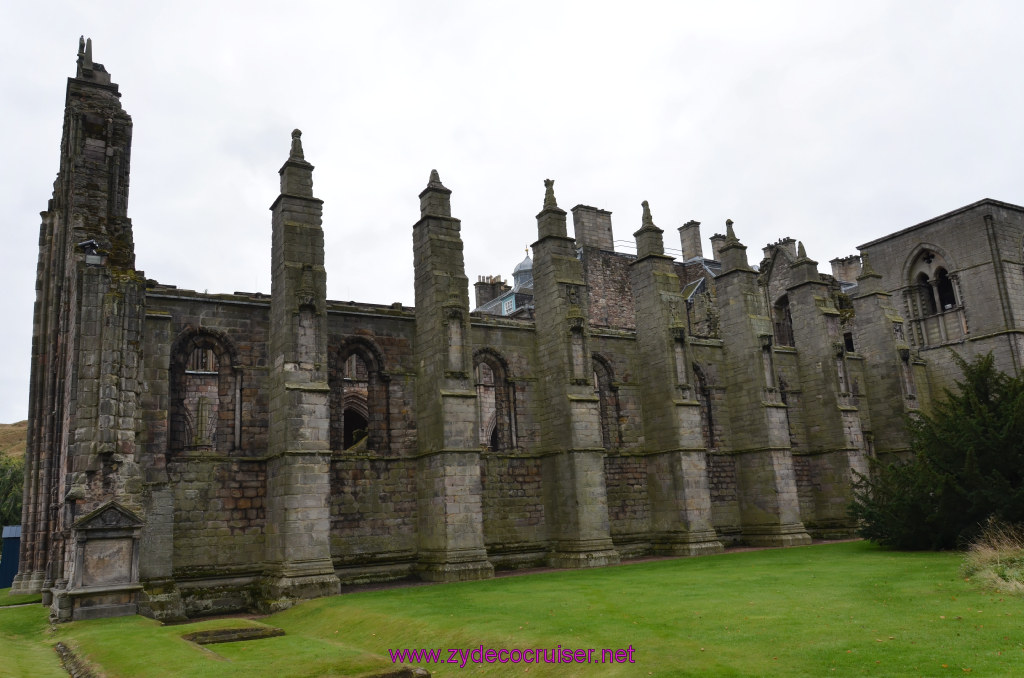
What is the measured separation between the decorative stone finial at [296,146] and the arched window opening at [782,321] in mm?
24820

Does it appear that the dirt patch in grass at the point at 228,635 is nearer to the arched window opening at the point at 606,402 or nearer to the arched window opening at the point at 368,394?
the arched window opening at the point at 368,394

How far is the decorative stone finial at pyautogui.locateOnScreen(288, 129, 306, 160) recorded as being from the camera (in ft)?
62.3

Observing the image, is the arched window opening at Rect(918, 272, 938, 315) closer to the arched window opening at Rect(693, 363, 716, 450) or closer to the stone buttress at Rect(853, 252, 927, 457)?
the stone buttress at Rect(853, 252, 927, 457)

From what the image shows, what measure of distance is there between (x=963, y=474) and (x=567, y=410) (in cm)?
965

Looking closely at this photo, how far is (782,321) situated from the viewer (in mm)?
36125

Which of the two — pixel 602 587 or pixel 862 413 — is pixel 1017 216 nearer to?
pixel 862 413

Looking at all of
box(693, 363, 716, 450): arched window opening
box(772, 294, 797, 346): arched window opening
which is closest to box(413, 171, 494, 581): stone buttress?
box(693, 363, 716, 450): arched window opening

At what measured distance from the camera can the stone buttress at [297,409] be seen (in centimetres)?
1642

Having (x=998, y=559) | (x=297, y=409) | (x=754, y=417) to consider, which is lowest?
(x=998, y=559)

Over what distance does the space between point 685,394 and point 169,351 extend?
14526 mm

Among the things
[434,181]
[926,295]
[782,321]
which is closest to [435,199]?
[434,181]

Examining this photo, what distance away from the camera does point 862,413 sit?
97.3ft

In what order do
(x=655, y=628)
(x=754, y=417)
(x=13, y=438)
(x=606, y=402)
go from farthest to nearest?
(x=13, y=438) → (x=754, y=417) → (x=606, y=402) → (x=655, y=628)

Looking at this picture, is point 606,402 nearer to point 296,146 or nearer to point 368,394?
point 368,394
